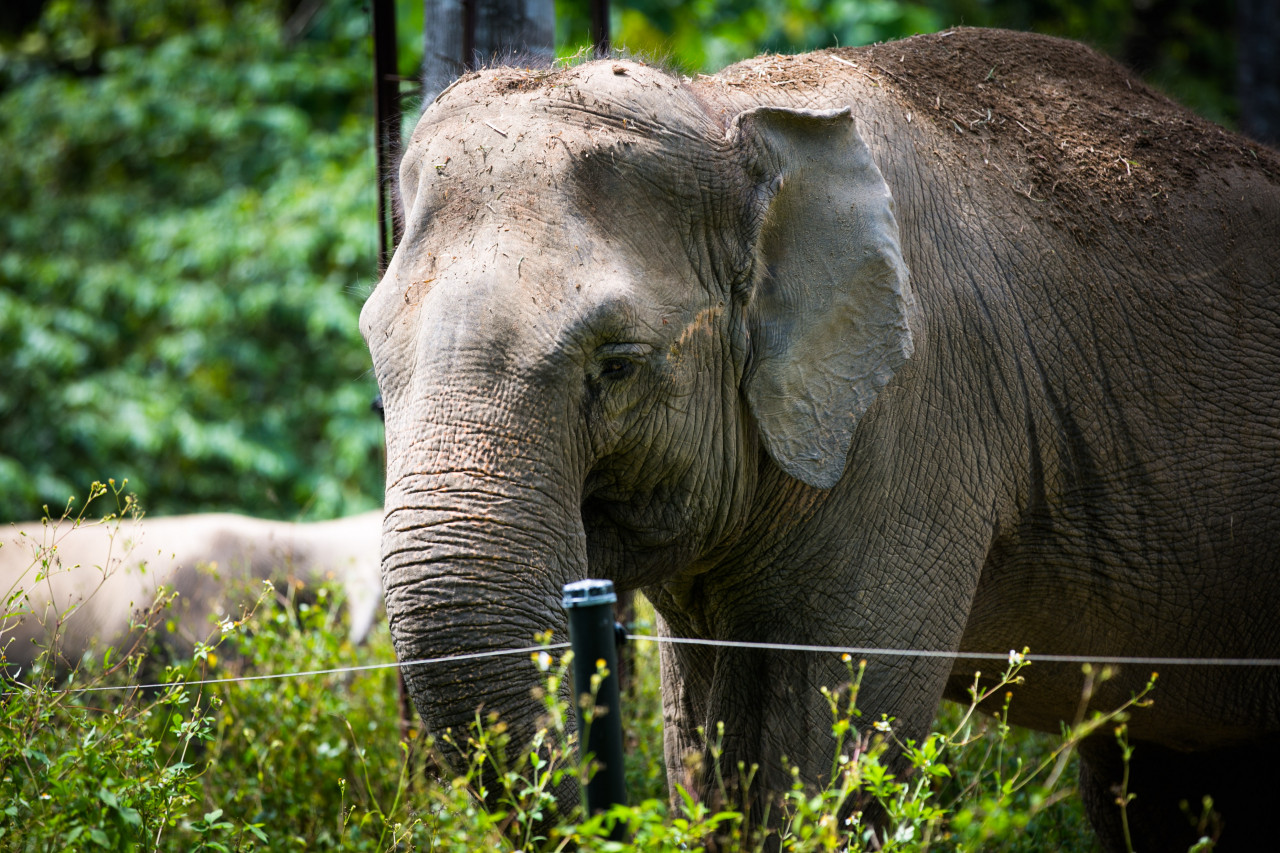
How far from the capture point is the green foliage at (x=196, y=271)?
10297mm

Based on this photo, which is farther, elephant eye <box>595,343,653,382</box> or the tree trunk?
the tree trunk

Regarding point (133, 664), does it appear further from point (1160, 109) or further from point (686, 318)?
point (1160, 109)

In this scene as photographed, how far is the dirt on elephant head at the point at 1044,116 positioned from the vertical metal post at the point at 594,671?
1.60 m

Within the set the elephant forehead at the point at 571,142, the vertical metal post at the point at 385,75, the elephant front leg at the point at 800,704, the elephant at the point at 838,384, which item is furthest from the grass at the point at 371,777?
the vertical metal post at the point at 385,75

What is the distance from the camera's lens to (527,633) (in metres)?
2.43

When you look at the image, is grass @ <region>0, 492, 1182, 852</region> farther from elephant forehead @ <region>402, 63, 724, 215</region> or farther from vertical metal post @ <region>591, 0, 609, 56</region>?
vertical metal post @ <region>591, 0, 609, 56</region>

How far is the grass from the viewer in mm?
2227

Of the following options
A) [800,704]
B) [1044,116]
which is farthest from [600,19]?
[800,704]

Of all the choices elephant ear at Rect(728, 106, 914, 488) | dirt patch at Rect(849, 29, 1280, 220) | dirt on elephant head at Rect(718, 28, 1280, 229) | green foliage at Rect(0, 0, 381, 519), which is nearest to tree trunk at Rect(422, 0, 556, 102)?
dirt on elephant head at Rect(718, 28, 1280, 229)

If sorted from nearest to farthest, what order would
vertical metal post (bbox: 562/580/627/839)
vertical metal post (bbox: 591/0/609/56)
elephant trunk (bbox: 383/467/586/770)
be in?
vertical metal post (bbox: 562/580/627/839), elephant trunk (bbox: 383/467/586/770), vertical metal post (bbox: 591/0/609/56)

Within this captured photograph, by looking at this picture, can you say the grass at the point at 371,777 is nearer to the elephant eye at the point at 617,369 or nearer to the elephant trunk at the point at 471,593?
the elephant trunk at the point at 471,593

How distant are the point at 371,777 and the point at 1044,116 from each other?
3174mm

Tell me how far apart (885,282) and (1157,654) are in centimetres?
146

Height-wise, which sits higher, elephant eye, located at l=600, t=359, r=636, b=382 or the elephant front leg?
elephant eye, located at l=600, t=359, r=636, b=382
